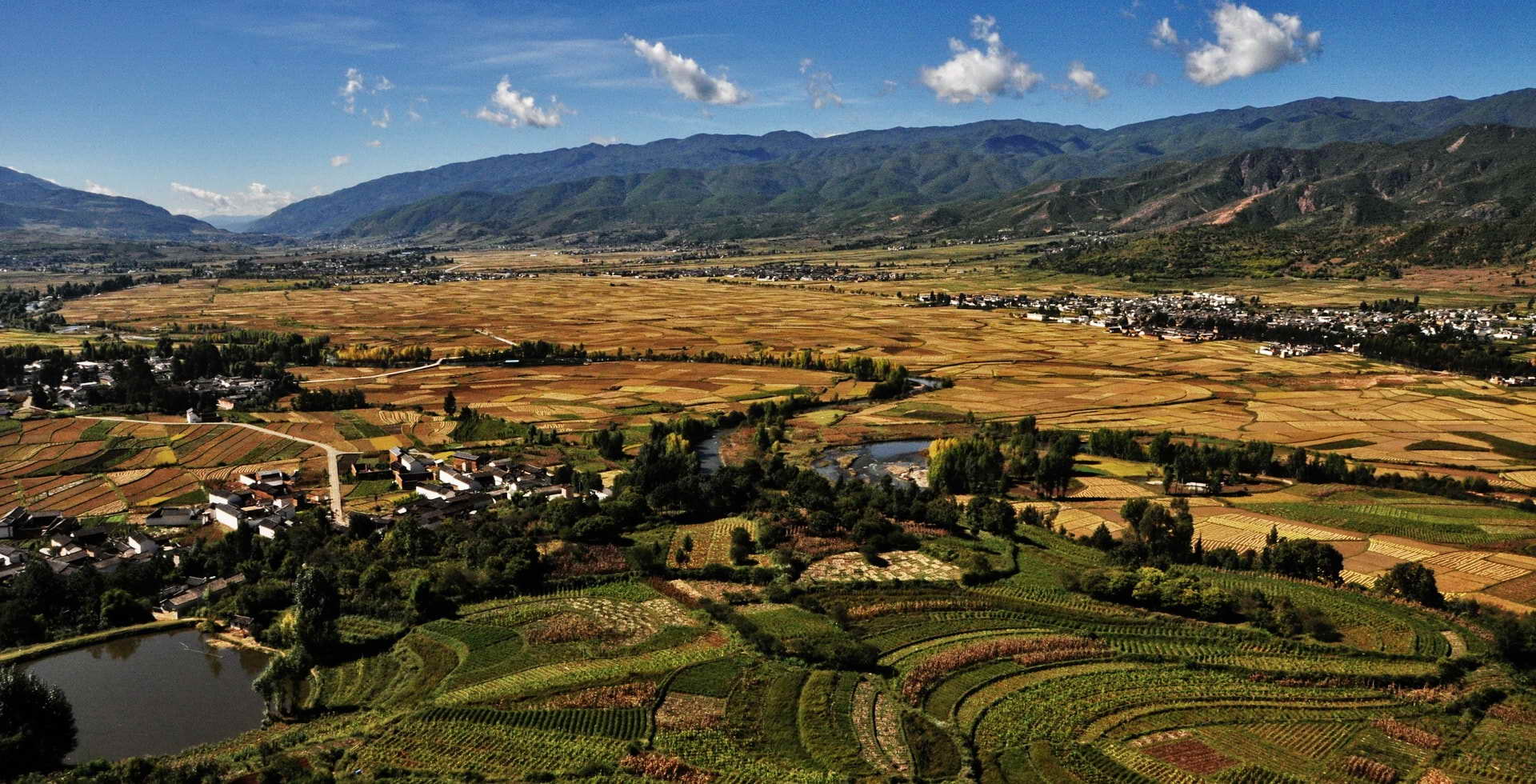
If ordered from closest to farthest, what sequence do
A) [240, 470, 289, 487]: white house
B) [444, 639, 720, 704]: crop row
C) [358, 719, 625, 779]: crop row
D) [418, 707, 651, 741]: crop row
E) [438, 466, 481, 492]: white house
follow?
[358, 719, 625, 779]: crop row
[418, 707, 651, 741]: crop row
[444, 639, 720, 704]: crop row
[438, 466, 481, 492]: white house
[240, 470, 289, 487]: white house

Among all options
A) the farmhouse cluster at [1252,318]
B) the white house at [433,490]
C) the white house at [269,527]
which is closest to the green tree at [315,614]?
the white house at [269,527]

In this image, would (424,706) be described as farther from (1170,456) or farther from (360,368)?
(360,368)

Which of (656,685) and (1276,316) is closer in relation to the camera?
(656,685)

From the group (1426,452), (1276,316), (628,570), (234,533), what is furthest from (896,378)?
(1276,316)

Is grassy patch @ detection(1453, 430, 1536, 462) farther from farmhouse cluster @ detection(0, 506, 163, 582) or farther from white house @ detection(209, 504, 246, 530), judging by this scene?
farmhouse cluster @ detection(0, 506, 163, 582)

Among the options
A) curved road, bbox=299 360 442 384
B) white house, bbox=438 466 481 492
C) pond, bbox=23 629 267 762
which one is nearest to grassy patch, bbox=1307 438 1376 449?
white house, bbox=438 466 481 492
